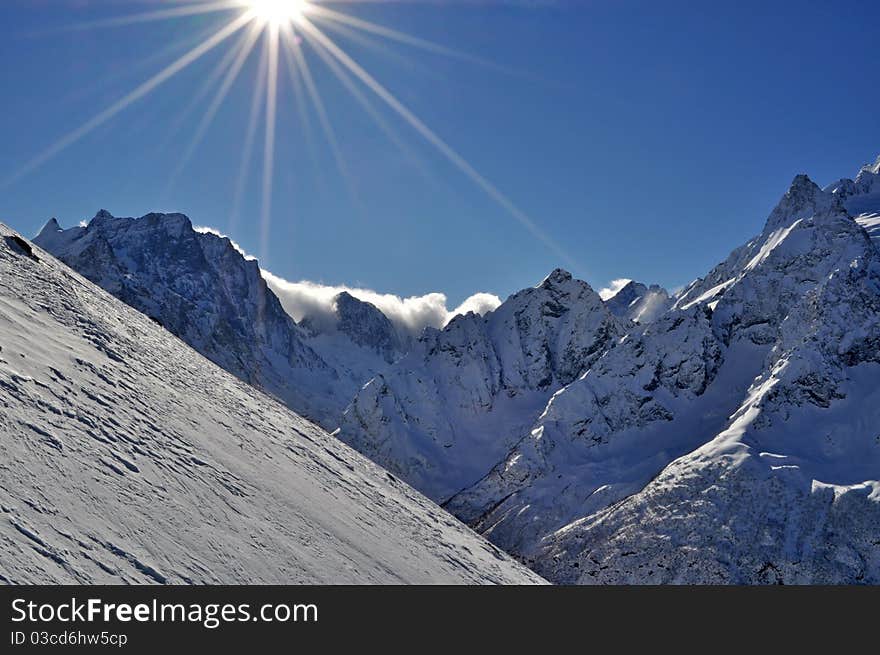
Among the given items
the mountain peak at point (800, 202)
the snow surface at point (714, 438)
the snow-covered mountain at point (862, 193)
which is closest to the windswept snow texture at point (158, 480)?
the snow surface at point (714, 438)

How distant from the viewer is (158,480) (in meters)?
23.4

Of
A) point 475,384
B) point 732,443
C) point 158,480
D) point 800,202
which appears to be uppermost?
point 800,202

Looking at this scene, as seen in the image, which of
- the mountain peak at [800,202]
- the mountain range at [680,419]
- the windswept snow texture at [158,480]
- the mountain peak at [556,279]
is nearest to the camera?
the windswept snow texture at [158,480]

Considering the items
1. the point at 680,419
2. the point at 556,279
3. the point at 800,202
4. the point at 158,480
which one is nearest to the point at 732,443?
the point at 680,419

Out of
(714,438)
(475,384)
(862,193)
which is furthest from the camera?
(862,193)

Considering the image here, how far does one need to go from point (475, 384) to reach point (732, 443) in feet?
258

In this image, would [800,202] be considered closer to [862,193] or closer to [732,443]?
[862,193]

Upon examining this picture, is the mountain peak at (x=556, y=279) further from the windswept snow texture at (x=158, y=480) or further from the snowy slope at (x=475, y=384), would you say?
the windswept snow texture at (x=158, y=480)

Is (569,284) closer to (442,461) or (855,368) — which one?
(442,461)

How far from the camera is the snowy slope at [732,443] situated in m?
74.8

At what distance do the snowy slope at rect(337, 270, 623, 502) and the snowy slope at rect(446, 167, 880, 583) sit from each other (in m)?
22.6

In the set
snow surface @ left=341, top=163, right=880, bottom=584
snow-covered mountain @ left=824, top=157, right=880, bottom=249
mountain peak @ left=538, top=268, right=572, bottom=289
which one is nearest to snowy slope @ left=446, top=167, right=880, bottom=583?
snow surface @ left=341, top=163, right=880, bottom=584

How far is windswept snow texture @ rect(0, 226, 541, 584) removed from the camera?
18109mm

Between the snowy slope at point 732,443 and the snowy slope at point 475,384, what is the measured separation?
22.6 metres
